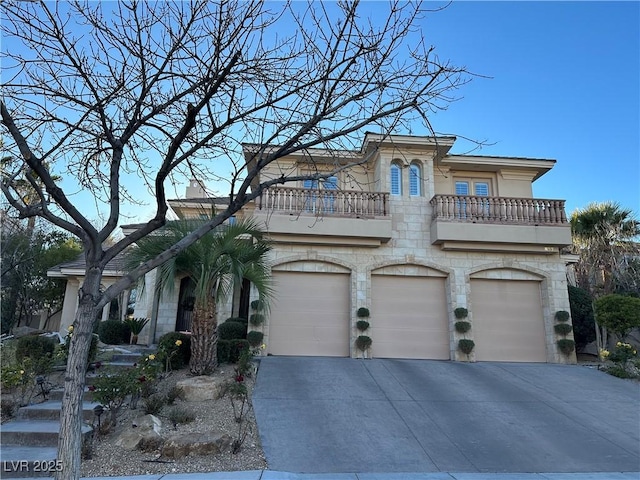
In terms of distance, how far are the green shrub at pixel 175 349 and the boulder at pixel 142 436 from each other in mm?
2718

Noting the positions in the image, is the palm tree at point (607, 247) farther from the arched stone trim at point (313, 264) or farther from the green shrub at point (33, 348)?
the green shrub at point (33, 348)

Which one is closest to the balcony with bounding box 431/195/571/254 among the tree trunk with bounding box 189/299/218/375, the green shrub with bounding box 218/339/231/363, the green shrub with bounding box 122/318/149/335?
the green shrub with bounding box 218/339/231/363

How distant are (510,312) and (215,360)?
987 centimetres

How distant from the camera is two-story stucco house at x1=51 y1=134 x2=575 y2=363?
1354 centimetres

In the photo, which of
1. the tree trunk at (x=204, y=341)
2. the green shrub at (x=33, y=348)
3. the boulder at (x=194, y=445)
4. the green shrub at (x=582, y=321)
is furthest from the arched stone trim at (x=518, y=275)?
the green shrub at (x=33, y=348)

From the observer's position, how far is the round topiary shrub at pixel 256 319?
505 inches

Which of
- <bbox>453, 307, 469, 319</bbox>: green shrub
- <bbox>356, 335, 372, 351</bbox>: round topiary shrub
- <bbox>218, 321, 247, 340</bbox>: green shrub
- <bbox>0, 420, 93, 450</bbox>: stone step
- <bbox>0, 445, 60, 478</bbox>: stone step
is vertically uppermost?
<bbox>453, 307, 469, 319</bbox>: green shrub

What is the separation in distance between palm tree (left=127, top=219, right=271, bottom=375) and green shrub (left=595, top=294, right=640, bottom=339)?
9996mm

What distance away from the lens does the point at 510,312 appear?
46.3ft

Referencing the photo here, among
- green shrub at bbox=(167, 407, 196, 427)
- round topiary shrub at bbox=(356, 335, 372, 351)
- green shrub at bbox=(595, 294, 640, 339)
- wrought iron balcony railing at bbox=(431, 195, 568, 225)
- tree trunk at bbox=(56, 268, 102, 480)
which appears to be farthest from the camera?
wrought iron balcony railing at bbox=(431, 195, 568, 225)

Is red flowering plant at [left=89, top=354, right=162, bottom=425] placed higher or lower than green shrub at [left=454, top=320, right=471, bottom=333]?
lower

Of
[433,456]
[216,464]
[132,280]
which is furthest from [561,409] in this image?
[132,280]

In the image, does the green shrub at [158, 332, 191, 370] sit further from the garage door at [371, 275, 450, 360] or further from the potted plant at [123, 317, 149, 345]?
the garage door at [371, 275, 450, 360]

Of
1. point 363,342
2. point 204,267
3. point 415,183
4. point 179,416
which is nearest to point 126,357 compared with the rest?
point 204,267
